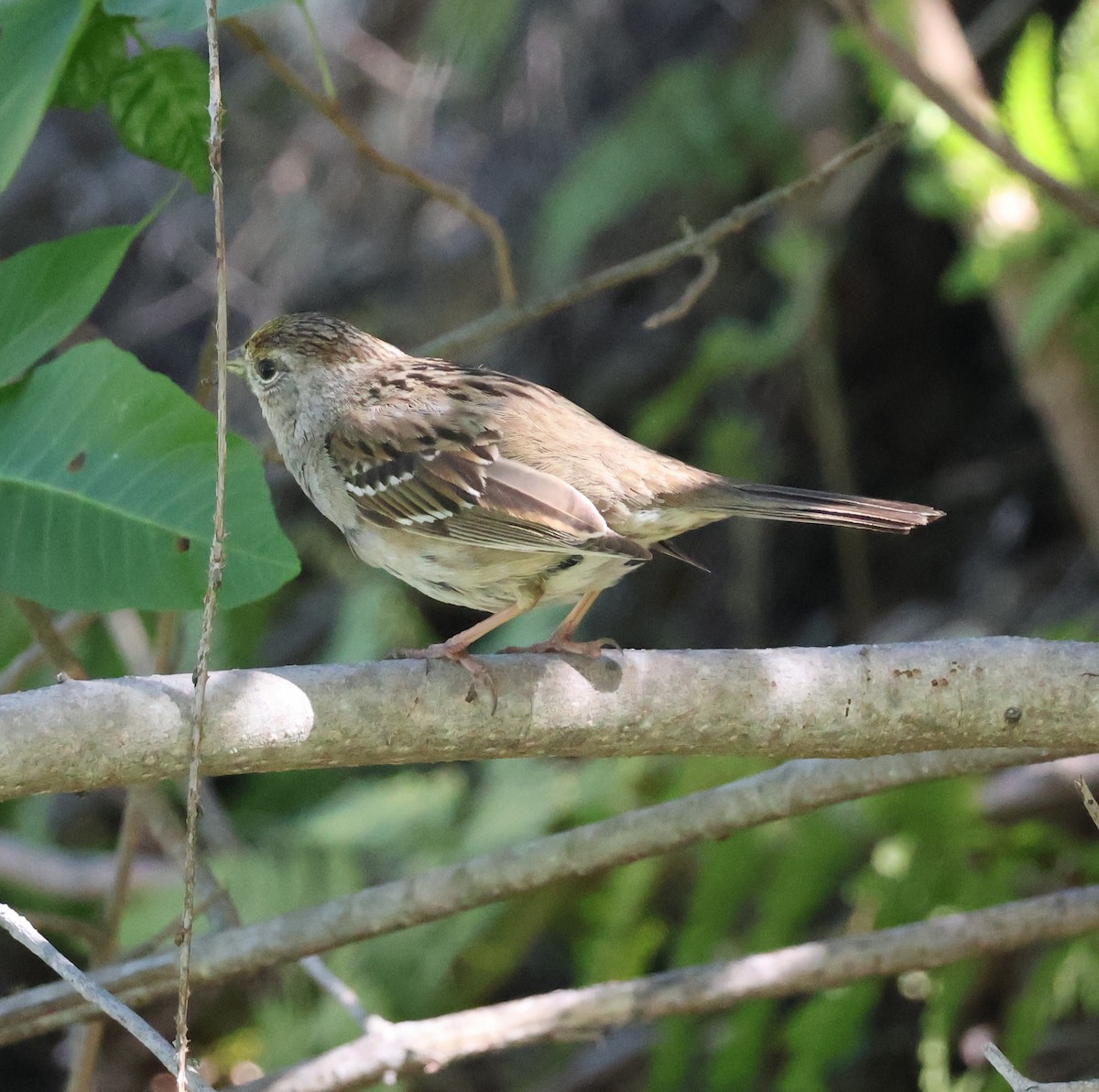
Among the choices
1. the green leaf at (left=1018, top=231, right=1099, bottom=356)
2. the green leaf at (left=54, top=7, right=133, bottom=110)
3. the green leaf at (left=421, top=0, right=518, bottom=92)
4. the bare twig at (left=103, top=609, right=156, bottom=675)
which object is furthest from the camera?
the green leaf at (left=421, top=0, right=518, bottom=92)

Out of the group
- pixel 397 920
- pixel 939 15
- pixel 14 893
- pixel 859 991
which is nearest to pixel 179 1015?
pixel 397 920

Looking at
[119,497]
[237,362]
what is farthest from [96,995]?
[237,362]

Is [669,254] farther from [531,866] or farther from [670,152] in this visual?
[670,152]

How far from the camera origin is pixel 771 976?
2.97 m

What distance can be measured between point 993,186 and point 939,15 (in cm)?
83

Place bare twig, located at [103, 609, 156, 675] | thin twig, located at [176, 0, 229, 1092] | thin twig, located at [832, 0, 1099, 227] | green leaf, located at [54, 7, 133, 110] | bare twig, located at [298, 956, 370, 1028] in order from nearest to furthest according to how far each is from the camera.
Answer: thin twig, located at [176, 0, 229, 1092], green leaf, located at [54, 7, 133, 110], bare twig, located at [298, 956, 370, 1028], thin twig, located at [832, 0, 1099, 227], bare twig, located at [103, 609, 156, 675]

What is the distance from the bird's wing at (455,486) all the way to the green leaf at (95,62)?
1012 mm

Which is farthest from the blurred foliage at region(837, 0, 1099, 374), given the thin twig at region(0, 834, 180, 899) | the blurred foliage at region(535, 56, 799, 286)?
the thin twig at region(0, 834, 180, 899)

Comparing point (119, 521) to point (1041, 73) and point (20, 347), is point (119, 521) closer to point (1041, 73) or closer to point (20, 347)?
point (20, 347)

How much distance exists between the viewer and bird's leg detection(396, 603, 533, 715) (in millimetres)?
2293

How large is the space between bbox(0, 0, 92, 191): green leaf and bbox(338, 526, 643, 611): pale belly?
1204mm

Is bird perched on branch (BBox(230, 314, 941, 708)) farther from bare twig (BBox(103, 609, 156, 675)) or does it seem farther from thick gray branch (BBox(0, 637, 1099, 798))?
bare twig (BBox(103, 609, 156, 675))

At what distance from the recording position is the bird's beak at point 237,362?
11.6 ft

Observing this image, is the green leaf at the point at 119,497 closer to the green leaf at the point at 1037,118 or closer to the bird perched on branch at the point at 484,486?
the bird perched on branch at the point at 484,486
